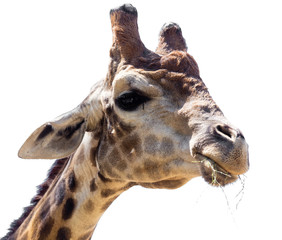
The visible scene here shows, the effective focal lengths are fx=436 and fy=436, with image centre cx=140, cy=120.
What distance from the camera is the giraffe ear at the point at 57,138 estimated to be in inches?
240

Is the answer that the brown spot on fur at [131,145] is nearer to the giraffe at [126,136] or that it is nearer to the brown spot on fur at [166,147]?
the giraffe at [126,136]

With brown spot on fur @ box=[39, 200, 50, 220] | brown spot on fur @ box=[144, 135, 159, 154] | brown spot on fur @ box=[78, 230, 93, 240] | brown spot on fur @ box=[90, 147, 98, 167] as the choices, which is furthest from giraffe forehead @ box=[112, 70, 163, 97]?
brown spot on fur @ box=[78, 230, 93, 240]

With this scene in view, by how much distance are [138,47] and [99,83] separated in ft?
2.74

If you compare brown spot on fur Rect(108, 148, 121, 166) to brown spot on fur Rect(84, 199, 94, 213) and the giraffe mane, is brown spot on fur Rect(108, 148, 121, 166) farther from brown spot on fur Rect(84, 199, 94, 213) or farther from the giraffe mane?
the giraffe mane

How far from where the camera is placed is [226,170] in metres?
4.98

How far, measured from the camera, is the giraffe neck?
20.4 feet

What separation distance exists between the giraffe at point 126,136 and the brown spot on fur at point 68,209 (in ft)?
0.05

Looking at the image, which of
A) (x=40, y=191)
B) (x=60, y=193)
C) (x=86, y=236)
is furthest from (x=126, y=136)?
(x=40, y=191)

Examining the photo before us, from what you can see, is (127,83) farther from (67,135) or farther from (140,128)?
(67,135)

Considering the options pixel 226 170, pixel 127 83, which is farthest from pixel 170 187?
pixel 127 83

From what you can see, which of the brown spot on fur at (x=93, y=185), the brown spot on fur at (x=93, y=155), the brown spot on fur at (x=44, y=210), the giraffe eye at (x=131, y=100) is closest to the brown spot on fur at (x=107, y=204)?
the brown spot on fur at (x=93, y=185)

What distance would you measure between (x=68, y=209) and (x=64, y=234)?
0.36 metres

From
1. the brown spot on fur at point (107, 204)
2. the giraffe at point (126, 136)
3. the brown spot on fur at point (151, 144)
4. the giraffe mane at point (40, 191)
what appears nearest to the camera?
the giraffe at point (126, 136)

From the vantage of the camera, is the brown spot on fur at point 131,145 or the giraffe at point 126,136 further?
the brown spot on fur at point 131,145
